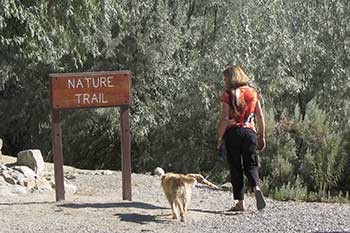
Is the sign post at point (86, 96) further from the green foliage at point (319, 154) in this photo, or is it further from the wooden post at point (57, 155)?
the green foliage at point (319, 154)

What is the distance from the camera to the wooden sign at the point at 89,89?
9523mm

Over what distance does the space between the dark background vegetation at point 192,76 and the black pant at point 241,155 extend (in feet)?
9.72

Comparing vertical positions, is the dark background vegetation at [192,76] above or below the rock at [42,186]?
above

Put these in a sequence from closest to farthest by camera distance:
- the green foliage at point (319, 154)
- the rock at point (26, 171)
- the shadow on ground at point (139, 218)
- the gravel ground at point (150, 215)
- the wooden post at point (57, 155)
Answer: the gravel ground at point (150, 215)
the shadow on ground at point (139, 218)
the wooden post at point (57, 155)
the rock at point (26, 171)
the green foliage at point (319, 154)

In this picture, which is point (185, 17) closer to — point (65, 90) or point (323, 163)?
point (323, 163)

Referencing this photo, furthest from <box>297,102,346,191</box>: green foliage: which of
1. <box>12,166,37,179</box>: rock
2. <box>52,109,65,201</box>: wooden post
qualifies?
<box>52,109,65,201</box>: wooden post

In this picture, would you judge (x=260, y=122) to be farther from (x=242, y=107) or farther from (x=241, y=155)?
(x=241, y=155)

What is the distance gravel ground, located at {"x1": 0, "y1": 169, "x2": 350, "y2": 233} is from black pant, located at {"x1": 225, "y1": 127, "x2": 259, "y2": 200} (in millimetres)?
405

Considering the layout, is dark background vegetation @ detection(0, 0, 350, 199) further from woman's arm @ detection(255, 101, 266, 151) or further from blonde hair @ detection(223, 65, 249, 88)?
blonde hair @ detection(223, 65, 249, 88)

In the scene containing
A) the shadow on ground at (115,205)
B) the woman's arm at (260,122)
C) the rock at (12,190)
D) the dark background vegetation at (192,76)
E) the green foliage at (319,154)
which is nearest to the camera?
the woman's arm at (260,122)

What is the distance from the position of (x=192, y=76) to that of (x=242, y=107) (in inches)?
267

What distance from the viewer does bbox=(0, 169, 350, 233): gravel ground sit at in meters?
8.44

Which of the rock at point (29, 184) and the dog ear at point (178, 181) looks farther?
the rock at point (29, 184)

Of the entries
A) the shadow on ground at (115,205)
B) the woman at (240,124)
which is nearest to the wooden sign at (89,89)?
the shadow on ground at (115,205)
